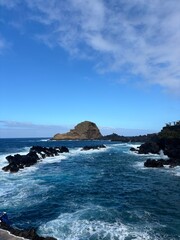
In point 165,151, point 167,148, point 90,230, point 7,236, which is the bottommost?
point 90,230

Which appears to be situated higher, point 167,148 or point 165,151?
point 167,148

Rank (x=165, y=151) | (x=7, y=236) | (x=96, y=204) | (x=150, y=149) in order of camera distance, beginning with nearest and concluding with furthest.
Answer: (x=7, y=236), (x=96, y=204), (x=165, y=151), (x=150, y=149)

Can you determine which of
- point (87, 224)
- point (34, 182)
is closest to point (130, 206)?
point (87, 224)

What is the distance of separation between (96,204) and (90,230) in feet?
22.9

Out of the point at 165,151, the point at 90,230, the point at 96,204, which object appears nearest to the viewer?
the point at 90,230

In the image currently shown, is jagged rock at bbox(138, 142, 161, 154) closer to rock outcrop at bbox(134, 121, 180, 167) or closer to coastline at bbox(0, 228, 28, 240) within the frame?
rock outcrop at bbox(134, 121, 180, 167)

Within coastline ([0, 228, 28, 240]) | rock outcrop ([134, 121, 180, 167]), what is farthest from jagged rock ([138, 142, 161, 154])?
coastline ([0, 228, 28, 240])

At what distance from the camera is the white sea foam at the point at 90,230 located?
804 inches

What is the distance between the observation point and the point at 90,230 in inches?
849

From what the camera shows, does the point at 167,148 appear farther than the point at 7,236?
Yes

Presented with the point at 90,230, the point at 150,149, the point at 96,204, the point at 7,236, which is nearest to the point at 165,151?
the point at 150,149

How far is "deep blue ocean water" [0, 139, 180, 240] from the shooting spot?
21562mm

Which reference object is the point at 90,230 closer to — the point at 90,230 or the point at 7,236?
the point at 90,230

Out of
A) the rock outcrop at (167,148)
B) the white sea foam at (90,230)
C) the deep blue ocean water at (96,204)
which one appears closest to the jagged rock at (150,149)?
the rock outcrop at (167,148)
